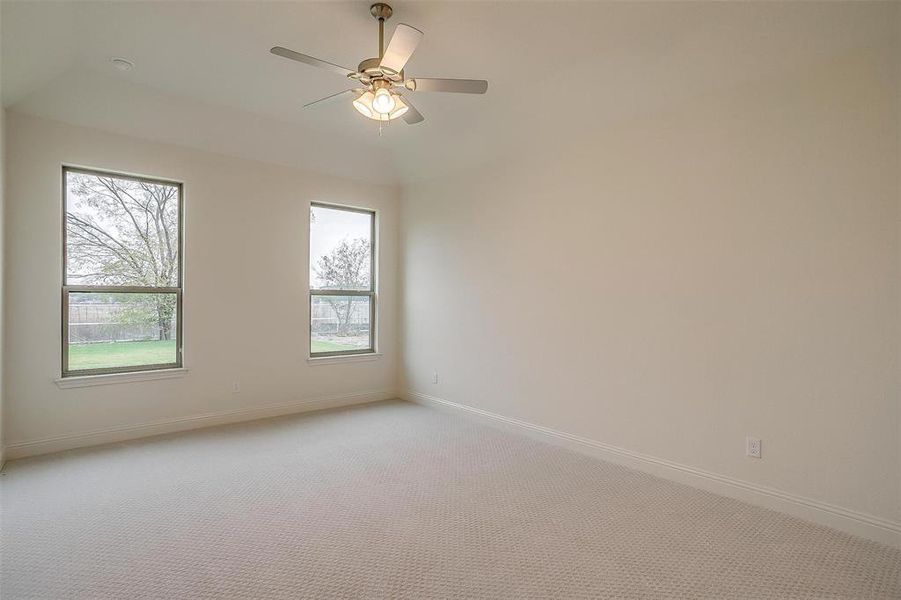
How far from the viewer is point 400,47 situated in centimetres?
226

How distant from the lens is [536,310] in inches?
163

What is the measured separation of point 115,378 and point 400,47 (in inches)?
139

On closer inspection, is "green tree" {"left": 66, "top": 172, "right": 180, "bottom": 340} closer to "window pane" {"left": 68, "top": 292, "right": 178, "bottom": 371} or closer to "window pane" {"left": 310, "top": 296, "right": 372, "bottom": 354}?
"window pane" {"left": 68, "top": 292, "right": 178, "bottom": 371}

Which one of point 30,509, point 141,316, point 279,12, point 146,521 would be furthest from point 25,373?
point 279,12

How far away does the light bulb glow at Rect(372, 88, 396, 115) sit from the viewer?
2610 mm

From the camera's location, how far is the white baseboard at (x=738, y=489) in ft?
7.93

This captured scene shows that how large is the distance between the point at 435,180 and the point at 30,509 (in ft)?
→ 13.8

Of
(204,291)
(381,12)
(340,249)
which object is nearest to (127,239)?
(204,291)

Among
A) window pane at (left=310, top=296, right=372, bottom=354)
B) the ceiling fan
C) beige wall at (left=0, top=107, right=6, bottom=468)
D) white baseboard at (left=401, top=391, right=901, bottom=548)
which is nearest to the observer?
the ceiling fan

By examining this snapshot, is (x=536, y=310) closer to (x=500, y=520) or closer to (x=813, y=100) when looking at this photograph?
(x=500, y=520)

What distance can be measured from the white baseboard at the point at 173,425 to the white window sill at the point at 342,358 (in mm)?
384

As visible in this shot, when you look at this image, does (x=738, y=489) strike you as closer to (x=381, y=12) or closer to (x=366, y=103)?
(x=366, y=103)

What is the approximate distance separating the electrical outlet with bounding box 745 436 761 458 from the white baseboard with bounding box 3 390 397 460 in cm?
378

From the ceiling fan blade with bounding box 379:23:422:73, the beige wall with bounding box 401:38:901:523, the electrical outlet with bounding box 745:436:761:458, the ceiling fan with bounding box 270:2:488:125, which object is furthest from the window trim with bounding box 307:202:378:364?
the electrical outlet with bounding box 745:436:761:458
